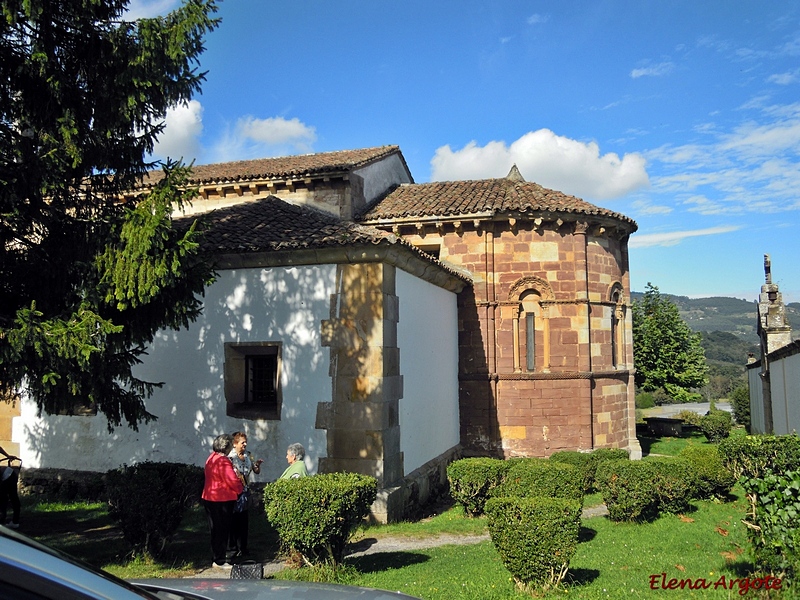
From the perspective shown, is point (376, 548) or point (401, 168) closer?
point (376, 548)

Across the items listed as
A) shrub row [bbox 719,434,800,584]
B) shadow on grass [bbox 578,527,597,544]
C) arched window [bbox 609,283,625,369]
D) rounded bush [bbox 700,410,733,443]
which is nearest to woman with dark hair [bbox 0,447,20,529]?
shadow on grass [bbox 578,527,597,544]

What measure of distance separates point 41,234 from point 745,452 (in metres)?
11.0

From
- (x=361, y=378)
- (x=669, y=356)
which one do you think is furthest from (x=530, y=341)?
(x=669, y=356)

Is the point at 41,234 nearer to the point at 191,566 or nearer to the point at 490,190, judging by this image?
the point at 191,566

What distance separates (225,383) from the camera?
413 inches

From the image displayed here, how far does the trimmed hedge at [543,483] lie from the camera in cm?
973

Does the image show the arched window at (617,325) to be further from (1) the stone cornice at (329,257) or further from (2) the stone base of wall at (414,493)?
(1) the stone cornice at (329,257)

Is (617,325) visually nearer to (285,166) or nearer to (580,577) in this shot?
(285,166)

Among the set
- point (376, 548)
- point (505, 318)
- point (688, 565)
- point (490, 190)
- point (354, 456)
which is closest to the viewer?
point (688, 565)

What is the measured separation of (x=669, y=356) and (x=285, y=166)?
20.8 metres

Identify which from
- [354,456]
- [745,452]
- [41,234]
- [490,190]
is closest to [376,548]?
[354,456]

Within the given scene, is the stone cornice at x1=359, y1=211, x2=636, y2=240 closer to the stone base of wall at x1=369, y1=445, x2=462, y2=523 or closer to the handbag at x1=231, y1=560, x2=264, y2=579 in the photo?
the stone base of wall at x1=369, y1=445, x2=462, y2=523

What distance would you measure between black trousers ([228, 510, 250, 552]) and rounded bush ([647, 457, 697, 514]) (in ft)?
20.4

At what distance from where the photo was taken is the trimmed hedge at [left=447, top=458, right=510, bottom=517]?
34.4ft
